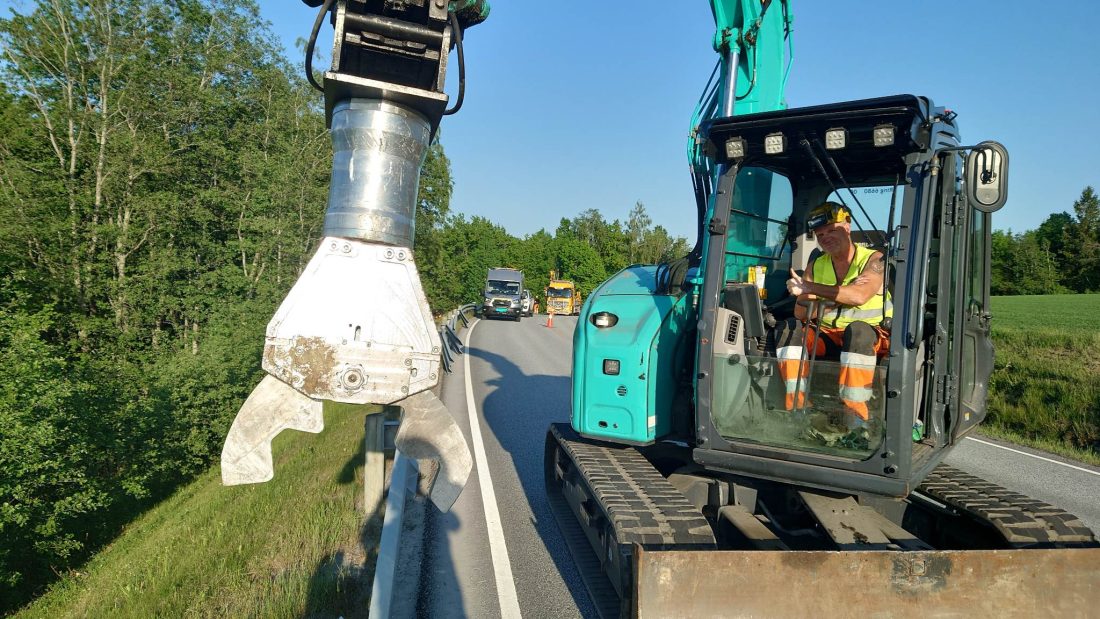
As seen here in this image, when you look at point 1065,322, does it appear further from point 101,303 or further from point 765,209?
point 101,303

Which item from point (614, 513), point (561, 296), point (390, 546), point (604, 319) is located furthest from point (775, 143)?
point (561, 296)

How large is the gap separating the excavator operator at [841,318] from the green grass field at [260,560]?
2.99 meters

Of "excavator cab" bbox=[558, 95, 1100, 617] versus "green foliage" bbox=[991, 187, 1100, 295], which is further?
"green foliage" bbox=[991, 187, 1100, 295]

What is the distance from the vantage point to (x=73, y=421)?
456 inches

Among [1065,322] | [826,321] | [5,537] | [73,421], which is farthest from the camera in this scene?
[1065,322]

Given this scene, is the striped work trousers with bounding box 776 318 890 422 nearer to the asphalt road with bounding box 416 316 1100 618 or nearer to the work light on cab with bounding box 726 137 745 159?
the work light on cab with bounding box 726 137 745 159

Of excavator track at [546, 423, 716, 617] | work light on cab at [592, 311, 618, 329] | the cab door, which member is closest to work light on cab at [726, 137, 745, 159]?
the cab door

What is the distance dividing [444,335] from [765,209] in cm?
1357

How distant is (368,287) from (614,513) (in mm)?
1720

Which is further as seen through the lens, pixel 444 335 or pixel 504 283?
pixel 504 283

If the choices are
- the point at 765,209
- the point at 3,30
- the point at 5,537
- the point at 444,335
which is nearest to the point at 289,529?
the point at 765,209

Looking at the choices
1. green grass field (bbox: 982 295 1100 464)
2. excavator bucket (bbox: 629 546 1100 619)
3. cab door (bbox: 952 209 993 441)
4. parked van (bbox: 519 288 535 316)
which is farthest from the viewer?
parked van (bbox: 519 288 535 316)

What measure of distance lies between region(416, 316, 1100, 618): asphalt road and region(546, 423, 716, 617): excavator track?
177 mm

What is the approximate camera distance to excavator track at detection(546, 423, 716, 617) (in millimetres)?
3211
